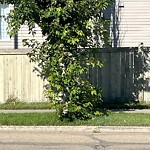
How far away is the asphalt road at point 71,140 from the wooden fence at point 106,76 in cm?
406

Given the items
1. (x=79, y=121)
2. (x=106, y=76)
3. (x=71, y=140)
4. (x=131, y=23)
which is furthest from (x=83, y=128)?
(x=131, y=23)

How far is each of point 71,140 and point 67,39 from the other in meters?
2.87

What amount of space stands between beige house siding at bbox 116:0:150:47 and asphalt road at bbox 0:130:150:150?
789 cm

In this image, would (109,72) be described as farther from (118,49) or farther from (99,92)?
(99,92)

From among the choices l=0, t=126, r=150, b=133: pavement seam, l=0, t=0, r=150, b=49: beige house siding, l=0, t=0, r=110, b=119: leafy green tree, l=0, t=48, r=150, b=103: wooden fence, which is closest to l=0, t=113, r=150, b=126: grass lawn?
l=0, t=126, r=150, b=133: pavement seam

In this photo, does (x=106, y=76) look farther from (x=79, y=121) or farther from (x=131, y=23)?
(x=79, y=121)

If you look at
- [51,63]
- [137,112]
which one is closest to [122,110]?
[137,112]

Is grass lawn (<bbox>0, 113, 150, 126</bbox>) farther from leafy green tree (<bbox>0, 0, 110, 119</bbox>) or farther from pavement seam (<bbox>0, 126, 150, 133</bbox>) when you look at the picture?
leafy green tree (<bbox>0, 0, 110, 119</bbox>)

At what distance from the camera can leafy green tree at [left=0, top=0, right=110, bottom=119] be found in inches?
419

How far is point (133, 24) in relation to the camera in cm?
1738

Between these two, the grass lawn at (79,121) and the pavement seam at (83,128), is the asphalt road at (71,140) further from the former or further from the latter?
the grass lawn at (79,121)

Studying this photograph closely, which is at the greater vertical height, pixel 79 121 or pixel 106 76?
pixel 106 76

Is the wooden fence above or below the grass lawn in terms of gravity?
above

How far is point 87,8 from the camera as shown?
424 inches
